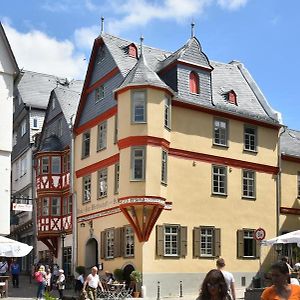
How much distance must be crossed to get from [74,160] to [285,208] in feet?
40.0

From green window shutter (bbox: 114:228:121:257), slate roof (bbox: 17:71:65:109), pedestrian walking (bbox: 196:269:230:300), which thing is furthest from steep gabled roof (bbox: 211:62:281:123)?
pedestrian walking (bbox: 196:269:230:300)

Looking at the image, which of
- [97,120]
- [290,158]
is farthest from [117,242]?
[290,158]

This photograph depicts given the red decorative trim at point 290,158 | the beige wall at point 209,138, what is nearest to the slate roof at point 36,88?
the beige wall at point 209,138

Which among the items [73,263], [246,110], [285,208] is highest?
[246,110]

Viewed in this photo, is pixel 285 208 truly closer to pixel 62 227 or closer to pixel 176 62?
pixel 176 62

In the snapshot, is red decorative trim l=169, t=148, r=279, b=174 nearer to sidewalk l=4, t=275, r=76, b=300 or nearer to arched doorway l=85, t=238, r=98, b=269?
arched doorway l=85, t=238, r=98, b=269

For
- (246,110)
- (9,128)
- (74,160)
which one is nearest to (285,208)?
(246,110)

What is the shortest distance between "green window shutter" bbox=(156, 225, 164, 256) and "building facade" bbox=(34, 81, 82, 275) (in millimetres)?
8194

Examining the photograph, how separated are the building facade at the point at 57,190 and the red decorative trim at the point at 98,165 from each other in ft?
4.13

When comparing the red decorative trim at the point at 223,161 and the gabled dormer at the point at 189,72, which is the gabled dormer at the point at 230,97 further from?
the red decorative trim at the point at 223,161

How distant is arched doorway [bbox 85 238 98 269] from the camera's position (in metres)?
36.0

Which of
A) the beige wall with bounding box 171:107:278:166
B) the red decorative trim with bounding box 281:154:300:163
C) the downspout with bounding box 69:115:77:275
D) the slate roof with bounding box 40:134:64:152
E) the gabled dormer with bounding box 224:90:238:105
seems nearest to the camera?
the beige wall with bounding box 171:107:278:166

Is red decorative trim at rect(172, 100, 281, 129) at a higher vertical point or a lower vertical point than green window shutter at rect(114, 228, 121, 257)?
higher

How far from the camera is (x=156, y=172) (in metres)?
30.6
